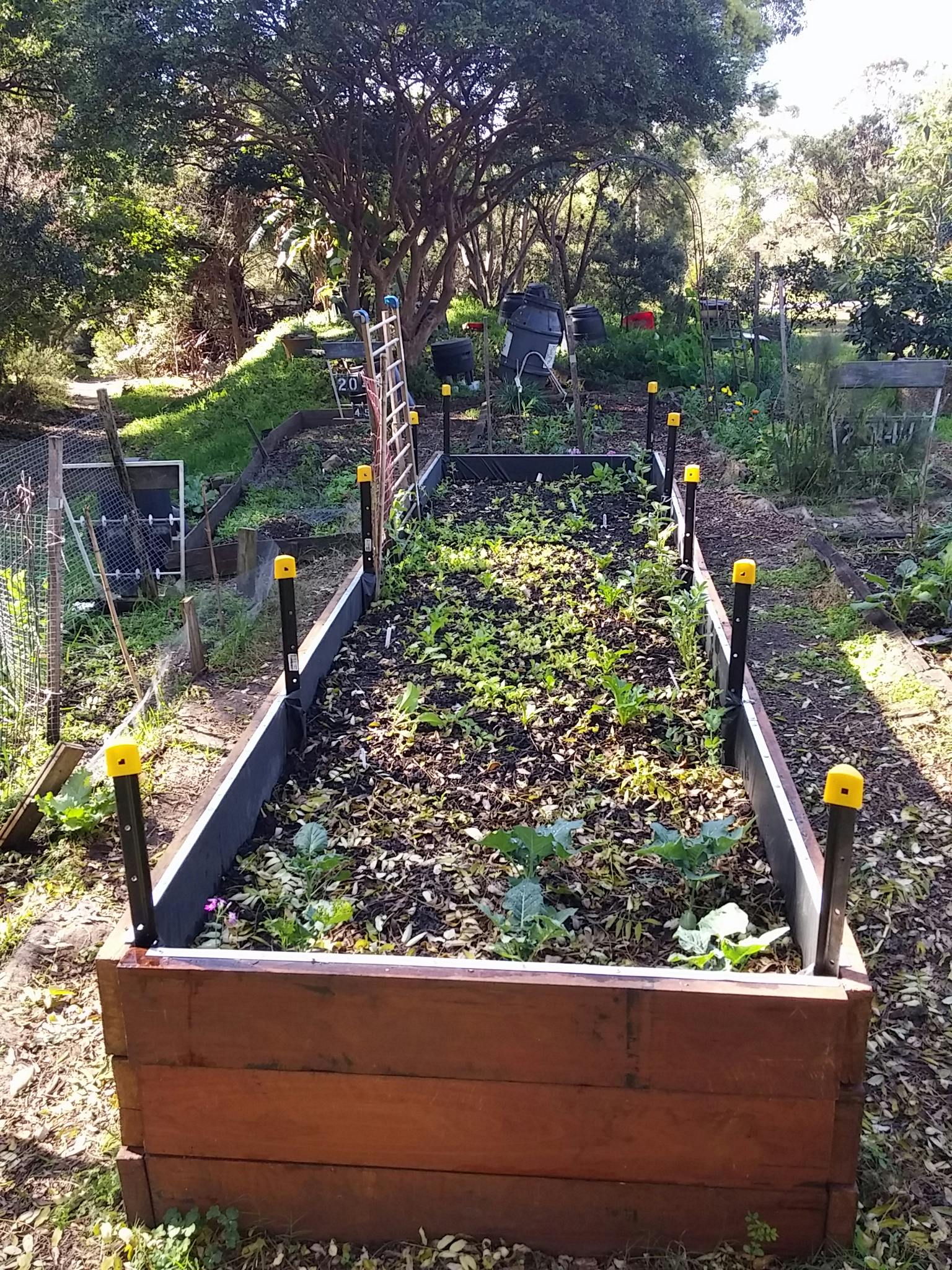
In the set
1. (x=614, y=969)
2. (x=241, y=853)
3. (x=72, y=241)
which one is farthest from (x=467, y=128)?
(x=614, y=969)

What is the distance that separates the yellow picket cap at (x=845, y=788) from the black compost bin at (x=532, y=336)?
1099 cm

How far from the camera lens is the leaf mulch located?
8.38 ft

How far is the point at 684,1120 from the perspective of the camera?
1.78 meters

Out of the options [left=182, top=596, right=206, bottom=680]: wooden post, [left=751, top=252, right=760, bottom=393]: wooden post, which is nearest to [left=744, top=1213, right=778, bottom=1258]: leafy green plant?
[left=182, top=596, right=206, bottom=680]: wooden post

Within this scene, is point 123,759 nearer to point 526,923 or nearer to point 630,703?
point 526,923

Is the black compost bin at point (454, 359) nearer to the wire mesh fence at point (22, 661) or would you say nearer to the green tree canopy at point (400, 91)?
the green tree canopy at point (400, 91)

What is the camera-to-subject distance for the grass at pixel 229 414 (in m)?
11.3

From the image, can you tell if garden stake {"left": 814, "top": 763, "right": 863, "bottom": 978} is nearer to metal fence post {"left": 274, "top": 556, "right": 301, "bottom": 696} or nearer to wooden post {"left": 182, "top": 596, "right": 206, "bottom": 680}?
metal fence post {"left": 274, "top": 556, "right": 301, "bottom": 696}

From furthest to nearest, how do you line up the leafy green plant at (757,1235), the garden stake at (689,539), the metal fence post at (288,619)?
the garden stake at (689,539) < the metal fence post at (288,619) < the leafy green plant at (757,1235)

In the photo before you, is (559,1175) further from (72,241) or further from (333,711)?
(72,241)

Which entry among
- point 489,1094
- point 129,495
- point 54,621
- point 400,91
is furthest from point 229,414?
point 489,1094

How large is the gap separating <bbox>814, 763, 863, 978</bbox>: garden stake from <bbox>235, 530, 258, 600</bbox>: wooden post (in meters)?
4.76

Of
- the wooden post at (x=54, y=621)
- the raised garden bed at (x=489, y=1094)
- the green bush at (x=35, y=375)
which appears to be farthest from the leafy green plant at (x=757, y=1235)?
the green bush at (x=35, y=375)

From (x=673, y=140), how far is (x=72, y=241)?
919 centimetres
